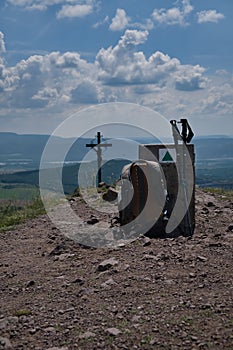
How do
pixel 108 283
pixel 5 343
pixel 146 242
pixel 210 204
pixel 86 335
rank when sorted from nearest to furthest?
pixel 5 343 < pixel 86 335 < pixel 108 283 < pixel 146 242 < pixel 210 204

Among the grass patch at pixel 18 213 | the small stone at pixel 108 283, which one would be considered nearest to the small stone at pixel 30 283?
the small stone at pixel 108 283

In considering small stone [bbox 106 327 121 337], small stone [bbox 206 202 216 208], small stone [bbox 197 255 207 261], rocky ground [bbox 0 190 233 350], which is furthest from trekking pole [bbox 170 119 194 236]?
small stone [bbox 106 327 121 337]

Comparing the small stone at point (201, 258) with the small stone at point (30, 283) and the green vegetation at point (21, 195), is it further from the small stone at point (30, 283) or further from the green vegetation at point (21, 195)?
the green vegetation at point (21, 195)

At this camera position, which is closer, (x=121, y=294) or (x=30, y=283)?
(x=121, y=294)

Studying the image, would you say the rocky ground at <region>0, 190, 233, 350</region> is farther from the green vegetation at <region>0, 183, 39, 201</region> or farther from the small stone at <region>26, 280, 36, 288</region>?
the green vegetation at <region>0, 183, 39, 201</region>

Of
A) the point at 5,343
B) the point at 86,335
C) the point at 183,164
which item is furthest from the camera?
the point at 183,164

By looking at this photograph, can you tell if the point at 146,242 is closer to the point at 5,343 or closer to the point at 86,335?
the point at 86,335

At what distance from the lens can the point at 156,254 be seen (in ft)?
25.8

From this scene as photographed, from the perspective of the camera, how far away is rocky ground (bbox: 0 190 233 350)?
4.93 m

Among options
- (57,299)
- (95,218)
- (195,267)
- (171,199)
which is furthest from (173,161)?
(57,299)

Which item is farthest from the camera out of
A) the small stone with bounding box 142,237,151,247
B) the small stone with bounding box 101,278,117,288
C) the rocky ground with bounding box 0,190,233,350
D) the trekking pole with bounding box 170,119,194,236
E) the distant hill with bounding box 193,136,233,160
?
the distant hill with bounding box 193,136,233,160

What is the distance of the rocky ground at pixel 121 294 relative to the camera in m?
4.93

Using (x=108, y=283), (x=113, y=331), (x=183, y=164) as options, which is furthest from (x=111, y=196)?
(x=113, y=331)

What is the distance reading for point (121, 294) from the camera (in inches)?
243
